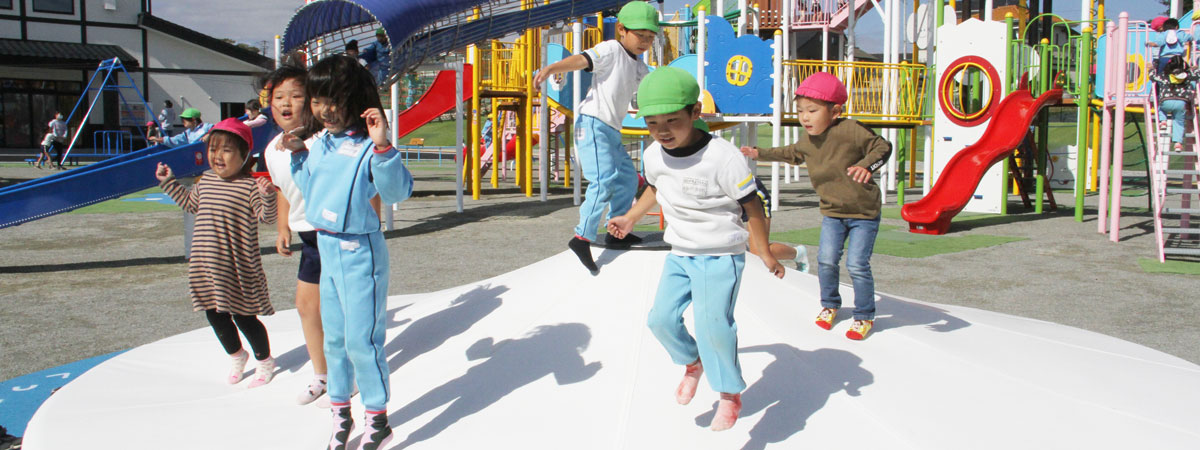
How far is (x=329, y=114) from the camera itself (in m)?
3.36

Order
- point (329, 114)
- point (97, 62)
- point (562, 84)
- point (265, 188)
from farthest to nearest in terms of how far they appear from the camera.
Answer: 1. point (97, 62)
2. point (562, 84)
3. point (265, 188)
4. point (329, 114)

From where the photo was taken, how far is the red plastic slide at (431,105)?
1850cm

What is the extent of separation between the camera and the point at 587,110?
5191 millimetres

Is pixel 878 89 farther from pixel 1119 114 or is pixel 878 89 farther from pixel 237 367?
pixel 237 367

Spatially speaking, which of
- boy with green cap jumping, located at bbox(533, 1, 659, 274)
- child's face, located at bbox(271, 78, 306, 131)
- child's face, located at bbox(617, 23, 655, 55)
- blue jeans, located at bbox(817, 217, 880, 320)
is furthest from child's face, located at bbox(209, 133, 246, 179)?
blue jeans, located at bbox(817, 217, 880, 320)

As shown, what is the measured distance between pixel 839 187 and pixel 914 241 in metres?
7.04

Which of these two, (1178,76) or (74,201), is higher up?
(1178,76)

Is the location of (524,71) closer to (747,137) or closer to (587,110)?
(747,137)

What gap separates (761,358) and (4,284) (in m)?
7.50

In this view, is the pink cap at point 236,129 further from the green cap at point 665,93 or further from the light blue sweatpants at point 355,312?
the green cap at point 665,93

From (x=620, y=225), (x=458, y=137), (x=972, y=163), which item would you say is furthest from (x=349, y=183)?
(x=972, y=163)

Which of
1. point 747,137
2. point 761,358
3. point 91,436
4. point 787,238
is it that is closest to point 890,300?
point 761,358

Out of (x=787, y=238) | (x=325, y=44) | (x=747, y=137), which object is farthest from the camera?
(x=747, y=137)

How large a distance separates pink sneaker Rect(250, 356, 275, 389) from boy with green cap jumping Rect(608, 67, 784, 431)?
2164 mm
